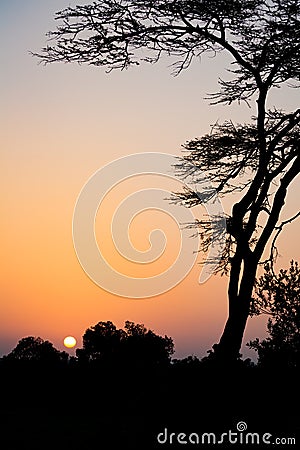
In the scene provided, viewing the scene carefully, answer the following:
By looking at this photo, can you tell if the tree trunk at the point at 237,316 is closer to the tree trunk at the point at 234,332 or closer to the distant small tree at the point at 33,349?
the tree trunk at the point at 234,332

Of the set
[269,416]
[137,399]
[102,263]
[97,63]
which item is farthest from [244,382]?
[97,63]

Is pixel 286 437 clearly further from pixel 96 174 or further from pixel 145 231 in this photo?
pixel 96 174

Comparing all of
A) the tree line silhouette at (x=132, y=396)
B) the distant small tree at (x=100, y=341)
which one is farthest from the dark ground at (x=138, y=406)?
the distant small tree at (x=100, y=341)

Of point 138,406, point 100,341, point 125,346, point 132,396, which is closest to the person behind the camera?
point 138,406

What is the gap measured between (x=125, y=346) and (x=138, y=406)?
3885 mm

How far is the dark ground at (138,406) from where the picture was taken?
29.0 ft

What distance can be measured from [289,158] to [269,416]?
3933mm

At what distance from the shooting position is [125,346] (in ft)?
43.3

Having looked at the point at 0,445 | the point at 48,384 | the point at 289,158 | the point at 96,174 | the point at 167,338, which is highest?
the point at 96,174

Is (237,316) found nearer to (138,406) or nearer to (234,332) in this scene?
(234,332)

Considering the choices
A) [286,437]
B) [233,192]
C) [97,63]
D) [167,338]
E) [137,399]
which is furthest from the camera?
[167,338]

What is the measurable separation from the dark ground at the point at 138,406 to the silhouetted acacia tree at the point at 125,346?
746 mm

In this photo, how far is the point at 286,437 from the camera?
8.79m

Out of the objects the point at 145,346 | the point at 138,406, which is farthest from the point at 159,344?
the point at 138,406
